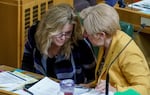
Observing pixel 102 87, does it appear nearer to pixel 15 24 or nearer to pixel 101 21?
pixel 101 21

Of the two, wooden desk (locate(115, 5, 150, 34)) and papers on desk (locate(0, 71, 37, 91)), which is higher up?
wooden desk (locate(115, 5, 150, 34))

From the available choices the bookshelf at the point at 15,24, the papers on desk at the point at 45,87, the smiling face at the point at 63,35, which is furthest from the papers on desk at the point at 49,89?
the bookshelf at the point at 15,24

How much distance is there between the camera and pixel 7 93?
7.31 feet

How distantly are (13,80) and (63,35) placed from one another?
1.44ft

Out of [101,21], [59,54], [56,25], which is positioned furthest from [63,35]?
[101,21]

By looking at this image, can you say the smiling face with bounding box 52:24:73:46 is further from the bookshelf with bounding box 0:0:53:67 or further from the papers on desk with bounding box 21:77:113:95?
the bookshelf with bounding box 0:0:53:67

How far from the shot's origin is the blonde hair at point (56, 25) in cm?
257

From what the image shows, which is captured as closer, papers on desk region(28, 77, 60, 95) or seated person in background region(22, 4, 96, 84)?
papers on desk region(28, 77, 60, 95)

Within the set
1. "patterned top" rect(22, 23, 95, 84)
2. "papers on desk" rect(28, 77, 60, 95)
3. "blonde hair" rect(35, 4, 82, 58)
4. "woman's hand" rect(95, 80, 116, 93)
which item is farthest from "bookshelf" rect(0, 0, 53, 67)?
"woman's hand" rect(95, 80, 116, 93)

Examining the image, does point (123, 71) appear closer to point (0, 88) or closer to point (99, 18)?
point (99, 18)

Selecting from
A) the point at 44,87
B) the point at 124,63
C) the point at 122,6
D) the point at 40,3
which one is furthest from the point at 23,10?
the point at 124,63

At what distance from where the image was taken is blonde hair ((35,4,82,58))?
101 inches

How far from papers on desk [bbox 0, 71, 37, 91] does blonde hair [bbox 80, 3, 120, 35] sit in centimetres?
49

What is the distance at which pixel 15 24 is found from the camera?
339 cm
